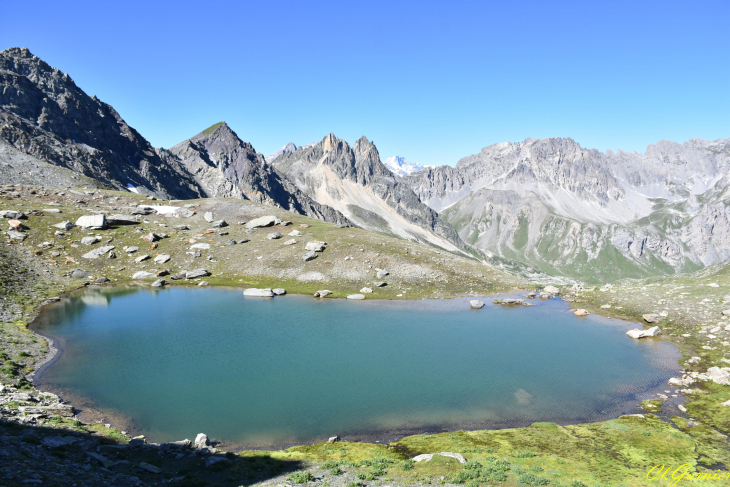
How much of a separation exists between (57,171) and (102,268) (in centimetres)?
8079

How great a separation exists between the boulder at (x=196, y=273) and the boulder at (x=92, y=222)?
30642mm

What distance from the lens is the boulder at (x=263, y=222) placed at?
106m

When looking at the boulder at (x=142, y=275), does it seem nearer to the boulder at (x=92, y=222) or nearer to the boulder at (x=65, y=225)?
the boulder at (x=92, y=222)

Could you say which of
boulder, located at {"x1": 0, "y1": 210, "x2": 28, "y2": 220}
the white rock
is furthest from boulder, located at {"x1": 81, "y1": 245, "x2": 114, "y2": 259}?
the white rock

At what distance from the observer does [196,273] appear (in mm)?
83125

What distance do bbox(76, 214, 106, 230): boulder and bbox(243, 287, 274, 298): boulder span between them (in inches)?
1922

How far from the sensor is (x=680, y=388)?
3797 cm

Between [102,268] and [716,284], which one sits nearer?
[716,284]

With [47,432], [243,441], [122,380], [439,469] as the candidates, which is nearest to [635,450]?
[439,469]

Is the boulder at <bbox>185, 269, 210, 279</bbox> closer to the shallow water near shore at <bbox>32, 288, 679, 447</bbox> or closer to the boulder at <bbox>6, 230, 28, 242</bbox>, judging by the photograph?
the shallow water near shore at <bbox>32, 288, 679, 447</bbox>

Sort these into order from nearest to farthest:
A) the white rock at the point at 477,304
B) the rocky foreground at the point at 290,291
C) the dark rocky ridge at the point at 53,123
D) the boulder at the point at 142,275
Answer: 1. the rocky foreground at the point at 290,291
2. the white rock at the point at 477,304
3. the boulder at the point at 142,275
4. the dark rocky ridge at the point at 53,123

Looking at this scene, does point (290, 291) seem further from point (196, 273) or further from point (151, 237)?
point (151, 237)

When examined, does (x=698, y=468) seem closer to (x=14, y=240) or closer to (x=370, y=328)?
(x=370, y=328)

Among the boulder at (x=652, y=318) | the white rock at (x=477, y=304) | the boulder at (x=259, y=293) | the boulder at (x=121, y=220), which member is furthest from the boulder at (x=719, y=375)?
the boulder at (x=121, y=220)
